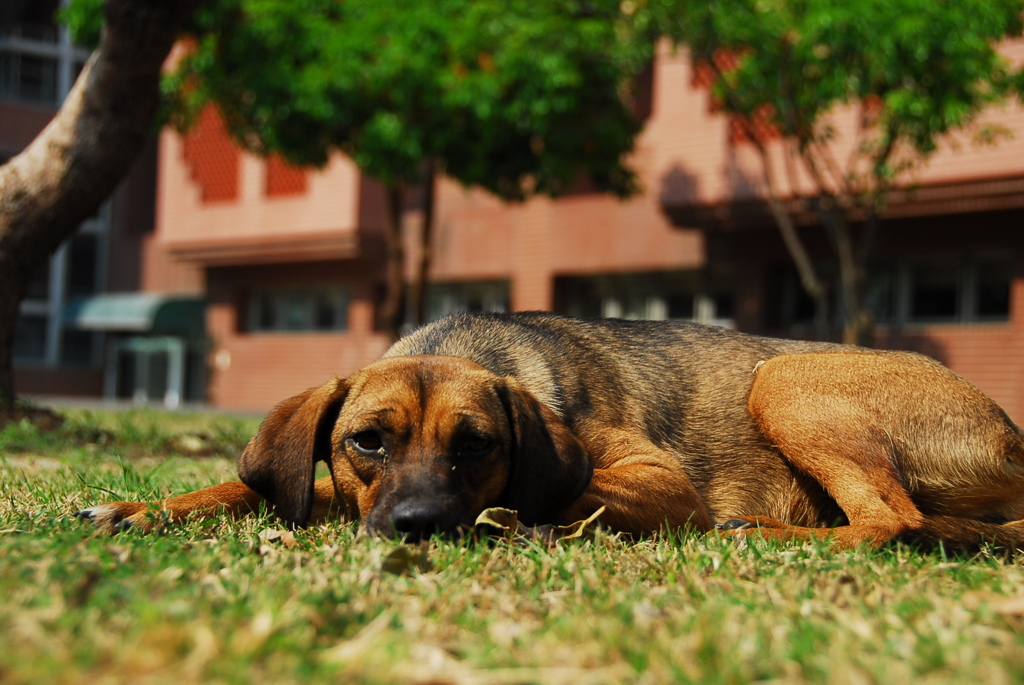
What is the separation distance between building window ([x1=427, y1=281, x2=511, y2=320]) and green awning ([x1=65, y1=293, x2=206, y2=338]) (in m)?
9.03

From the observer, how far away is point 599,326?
5.47 metres

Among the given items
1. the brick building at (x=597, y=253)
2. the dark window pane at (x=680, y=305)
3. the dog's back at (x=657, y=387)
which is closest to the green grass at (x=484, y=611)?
the dog's back at (x=657, y=387)

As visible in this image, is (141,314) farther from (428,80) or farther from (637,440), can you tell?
(637,440)

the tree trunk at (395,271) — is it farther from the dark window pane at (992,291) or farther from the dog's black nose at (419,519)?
the dog's black nose at (419,519)

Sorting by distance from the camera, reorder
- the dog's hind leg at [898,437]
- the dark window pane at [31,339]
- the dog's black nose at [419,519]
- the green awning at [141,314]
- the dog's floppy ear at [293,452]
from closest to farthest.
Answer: the dog's black nose at [419,519] → the dog's floppy ear at [293,452] → the dog's hind leg at [898,437] → the green awning at [141,314] → the dark window pane at [31,339]

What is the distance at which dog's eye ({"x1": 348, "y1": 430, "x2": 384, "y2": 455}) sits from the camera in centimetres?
379

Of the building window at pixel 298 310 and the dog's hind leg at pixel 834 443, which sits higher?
the dog's hind leg at pixel 834 443

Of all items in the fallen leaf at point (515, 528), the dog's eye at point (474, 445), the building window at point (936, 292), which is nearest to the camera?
the fallen leaf at point (515, 528)

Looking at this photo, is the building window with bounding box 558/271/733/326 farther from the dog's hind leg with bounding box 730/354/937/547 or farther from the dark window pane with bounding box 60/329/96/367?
the dark window pane with bounding box 60/329/96/367

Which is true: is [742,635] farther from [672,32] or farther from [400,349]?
[672,32]

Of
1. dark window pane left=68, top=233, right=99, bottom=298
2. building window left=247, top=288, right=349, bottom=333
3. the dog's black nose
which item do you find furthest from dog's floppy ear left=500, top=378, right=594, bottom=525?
dark window pane left=68, top=233, right=99, bottom=298

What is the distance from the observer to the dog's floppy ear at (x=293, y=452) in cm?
394

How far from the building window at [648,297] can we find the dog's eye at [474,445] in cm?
1818

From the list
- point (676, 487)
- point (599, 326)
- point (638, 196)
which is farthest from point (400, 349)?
point (638, 196)
